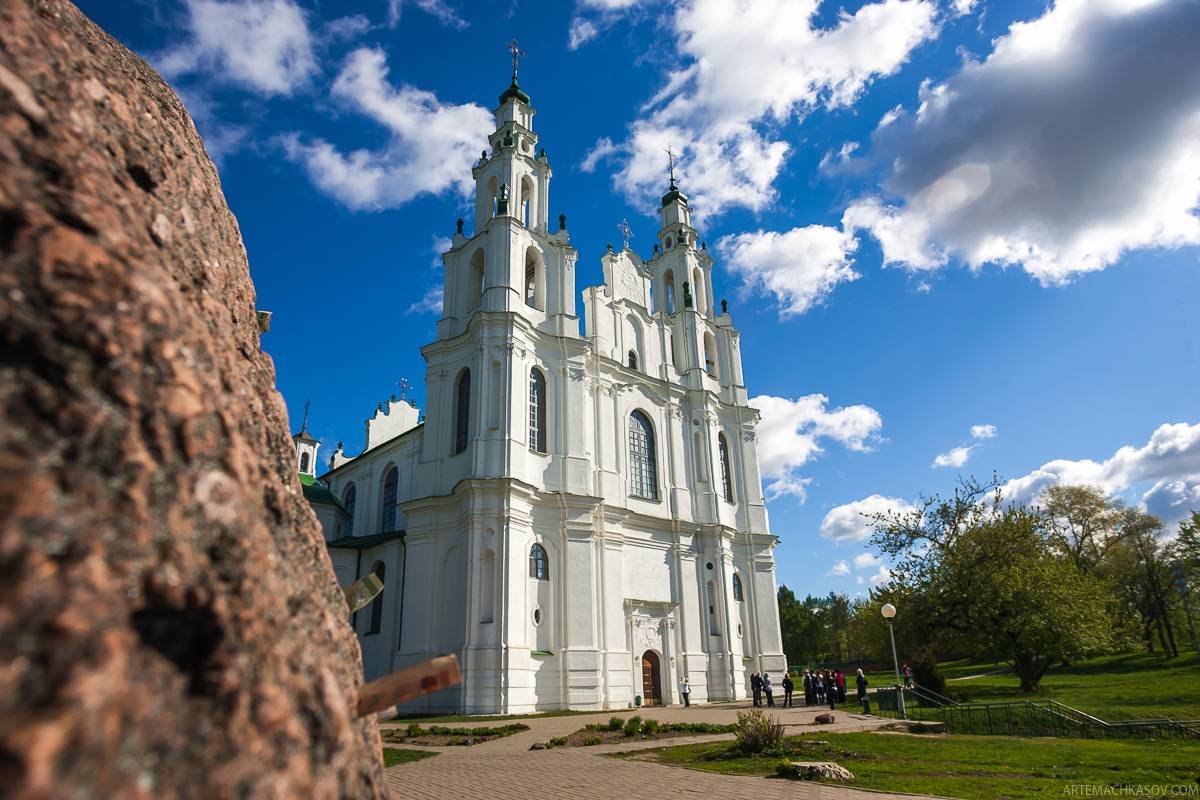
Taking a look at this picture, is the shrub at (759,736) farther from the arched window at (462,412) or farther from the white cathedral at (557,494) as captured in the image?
the arched window at (462,412)

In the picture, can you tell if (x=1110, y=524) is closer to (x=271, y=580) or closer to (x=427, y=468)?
(x=427, y=468)

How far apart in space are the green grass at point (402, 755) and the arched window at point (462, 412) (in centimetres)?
1412

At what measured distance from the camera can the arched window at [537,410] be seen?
27688mm

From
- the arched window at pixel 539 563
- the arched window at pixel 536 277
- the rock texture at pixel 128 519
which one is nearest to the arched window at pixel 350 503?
the arched window at pixel 539 563

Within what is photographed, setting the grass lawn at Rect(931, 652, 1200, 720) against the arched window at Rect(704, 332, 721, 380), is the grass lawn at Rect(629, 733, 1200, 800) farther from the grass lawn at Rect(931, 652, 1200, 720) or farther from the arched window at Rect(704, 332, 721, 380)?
the arched window at Rect(704, 332, 721, 380)

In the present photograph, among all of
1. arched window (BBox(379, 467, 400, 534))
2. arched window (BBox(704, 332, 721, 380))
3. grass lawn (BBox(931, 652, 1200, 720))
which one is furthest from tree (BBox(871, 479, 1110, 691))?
arched window (BBox(379, 467, 400, 534))

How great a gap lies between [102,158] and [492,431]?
77.4ft

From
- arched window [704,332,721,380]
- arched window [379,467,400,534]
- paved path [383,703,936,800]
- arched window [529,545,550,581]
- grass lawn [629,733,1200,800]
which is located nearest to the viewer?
paved path [383,703,936,800]

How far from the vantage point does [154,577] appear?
1.54 metres

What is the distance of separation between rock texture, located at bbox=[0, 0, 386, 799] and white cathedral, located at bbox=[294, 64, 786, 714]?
72.3 ft

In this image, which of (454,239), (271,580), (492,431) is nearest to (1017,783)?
(271,580)

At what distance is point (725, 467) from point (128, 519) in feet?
115

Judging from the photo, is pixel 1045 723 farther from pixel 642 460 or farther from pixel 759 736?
pixel 642 460

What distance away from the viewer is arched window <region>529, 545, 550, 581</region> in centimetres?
2558
